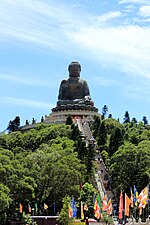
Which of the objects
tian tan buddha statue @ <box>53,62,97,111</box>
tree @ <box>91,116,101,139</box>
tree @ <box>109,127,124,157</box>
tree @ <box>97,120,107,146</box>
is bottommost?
tree @ <box>109,127,124,157</box>

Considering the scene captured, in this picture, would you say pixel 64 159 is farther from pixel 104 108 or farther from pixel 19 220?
pixel 104 108

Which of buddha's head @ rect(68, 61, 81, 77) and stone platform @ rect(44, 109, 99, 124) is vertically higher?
buddha's head @ rect(68, 61, 81, 77)

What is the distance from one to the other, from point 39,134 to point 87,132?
9242 mm

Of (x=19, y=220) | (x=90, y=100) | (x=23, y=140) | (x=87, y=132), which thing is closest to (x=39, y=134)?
(x=23, y=140)

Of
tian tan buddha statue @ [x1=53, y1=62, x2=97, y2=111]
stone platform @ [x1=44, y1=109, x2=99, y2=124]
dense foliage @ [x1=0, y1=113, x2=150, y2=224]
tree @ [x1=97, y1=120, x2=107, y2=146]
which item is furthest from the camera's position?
tian tan buddha statue @ [x1=53, y1=62, x2=97, y2=111]

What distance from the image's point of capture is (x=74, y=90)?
9956cm

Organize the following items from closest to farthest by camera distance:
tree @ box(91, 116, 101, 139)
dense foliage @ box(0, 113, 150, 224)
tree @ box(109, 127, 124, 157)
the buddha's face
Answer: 1. dense foliage @ box(0, 113, 150, 224)
2. tree @ box(109, 127, 124, 157)
3. tree @ box(91, 116, 101, 139)
4. the buddha's face

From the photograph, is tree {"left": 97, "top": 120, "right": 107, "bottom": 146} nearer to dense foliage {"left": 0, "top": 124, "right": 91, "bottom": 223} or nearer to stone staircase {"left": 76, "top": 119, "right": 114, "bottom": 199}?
stone staircase {"left": 76, "top": 119, "right": 114, "bottom": 199}

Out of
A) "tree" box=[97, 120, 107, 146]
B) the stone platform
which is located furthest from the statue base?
"tree" box=[97, 120, 107, 146]

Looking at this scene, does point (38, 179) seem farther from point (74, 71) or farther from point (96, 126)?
point (74, 71)

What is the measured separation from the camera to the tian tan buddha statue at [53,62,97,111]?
9788cm

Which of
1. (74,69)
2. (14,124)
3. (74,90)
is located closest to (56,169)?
(74,90)

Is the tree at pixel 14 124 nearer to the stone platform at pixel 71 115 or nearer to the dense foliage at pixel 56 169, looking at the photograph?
the stone platform at pixel 71 115

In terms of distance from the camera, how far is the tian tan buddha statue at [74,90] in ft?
321
